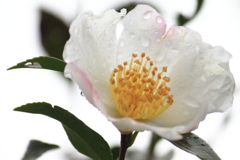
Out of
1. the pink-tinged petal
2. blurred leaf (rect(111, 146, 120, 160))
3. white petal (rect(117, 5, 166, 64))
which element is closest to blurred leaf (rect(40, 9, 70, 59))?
blurred leaf (rect(111, 146, 120, 160))

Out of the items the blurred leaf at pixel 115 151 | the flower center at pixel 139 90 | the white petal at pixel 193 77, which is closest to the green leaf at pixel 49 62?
the flower center at pixel 139 90

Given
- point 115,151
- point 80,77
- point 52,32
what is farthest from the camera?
point 52,32

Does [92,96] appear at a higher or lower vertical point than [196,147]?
higher

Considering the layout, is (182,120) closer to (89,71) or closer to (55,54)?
(89,71)

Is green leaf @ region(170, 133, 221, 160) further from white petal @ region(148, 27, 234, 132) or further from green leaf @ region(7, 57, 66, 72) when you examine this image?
green leaf @ region(7, 57, 66, 72)

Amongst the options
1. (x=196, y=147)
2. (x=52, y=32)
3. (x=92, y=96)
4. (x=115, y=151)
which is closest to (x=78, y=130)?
(x=92, y=96)

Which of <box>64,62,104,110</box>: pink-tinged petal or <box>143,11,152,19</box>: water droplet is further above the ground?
<box>143,11,152,19</box>: water droplet

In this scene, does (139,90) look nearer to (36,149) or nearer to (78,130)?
(78,130)
